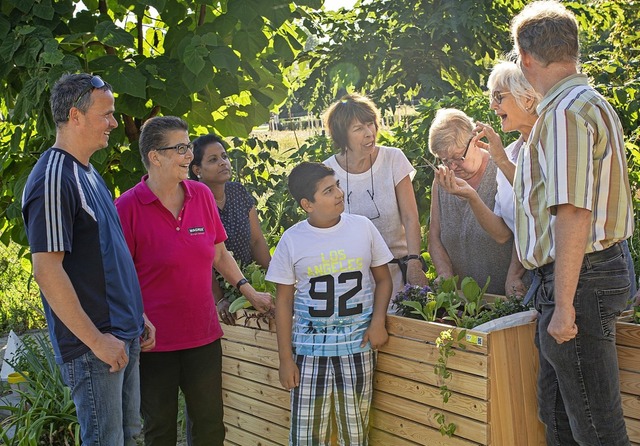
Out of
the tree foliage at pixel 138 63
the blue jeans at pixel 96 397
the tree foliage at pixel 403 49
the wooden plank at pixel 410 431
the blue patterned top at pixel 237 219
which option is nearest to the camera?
the blue jeans at pixel 96 397

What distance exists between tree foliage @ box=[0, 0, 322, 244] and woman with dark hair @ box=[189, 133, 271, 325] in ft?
1.53

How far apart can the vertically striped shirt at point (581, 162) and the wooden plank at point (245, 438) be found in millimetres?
2019

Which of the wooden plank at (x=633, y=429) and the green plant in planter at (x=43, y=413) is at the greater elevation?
the wooden plank at (x=633, y=429)

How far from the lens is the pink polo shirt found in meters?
3.27

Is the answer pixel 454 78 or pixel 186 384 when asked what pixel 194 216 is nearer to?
pixel 186 384

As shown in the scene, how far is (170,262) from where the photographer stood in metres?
3.27

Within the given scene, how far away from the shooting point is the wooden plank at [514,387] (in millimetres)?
2852

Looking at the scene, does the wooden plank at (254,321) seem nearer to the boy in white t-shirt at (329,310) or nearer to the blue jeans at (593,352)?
the boy in white t-shirt at (329,310)

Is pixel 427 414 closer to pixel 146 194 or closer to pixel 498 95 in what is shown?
pixel 498 95

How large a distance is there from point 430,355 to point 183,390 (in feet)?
3.74

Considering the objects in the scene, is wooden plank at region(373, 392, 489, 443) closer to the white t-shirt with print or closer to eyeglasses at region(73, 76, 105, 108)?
the white t-shirt with print

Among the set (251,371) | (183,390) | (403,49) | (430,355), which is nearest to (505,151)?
(430,355)

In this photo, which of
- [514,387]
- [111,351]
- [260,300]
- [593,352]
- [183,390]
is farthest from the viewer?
[260,300]

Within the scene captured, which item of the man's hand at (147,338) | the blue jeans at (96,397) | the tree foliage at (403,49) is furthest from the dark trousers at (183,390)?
the tree foliage at (403,49)
